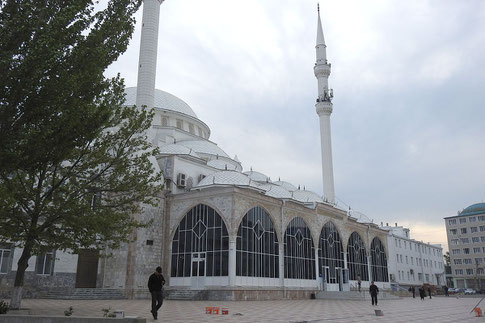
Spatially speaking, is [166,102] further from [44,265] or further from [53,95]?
[53,95]

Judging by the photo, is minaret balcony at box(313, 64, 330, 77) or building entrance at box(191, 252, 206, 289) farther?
minaret balcony at box(313, 64, 330, 77)

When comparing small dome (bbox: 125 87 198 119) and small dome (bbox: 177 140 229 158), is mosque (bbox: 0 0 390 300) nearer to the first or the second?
small dome (bbox: 177 140 229 158)

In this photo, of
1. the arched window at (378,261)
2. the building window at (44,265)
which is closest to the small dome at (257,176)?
the arched window at (378,261)

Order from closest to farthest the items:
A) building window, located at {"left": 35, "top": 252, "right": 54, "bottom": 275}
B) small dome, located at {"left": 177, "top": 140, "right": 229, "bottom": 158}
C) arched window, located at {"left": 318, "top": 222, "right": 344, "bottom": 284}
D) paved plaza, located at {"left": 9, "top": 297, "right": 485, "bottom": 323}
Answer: paved plaza, located at {"left": 9, "top": 297, "right": 485, "bottom": 323} < building window, located at {"left": 35, "top": 252, "right": 54, "bottom": 275} < arched window, located at {"left": 318, "top": 222, "right": 344, "bottom": 284} < small dome, located at {"left": 177, "top": 140, "right": 229, "bottom": 158}

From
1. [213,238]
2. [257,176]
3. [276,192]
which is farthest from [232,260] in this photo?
[257,176]

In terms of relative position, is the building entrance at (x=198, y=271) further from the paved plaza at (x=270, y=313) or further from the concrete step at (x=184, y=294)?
the paved plaza at (x=270, y=313)

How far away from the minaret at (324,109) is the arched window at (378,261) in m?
5.61

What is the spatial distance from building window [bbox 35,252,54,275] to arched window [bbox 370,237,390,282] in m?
25.8

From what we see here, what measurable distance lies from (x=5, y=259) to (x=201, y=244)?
9.65 meters

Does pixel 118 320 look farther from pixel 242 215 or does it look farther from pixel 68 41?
pixel 242 215

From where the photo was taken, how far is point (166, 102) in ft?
113

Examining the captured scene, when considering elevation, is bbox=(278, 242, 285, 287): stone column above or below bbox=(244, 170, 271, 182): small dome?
below

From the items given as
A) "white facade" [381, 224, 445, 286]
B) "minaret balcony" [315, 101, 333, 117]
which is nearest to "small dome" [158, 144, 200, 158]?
"minaret balcony" [315, 101, 333, 117]

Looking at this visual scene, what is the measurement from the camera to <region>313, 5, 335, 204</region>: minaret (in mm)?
37562
